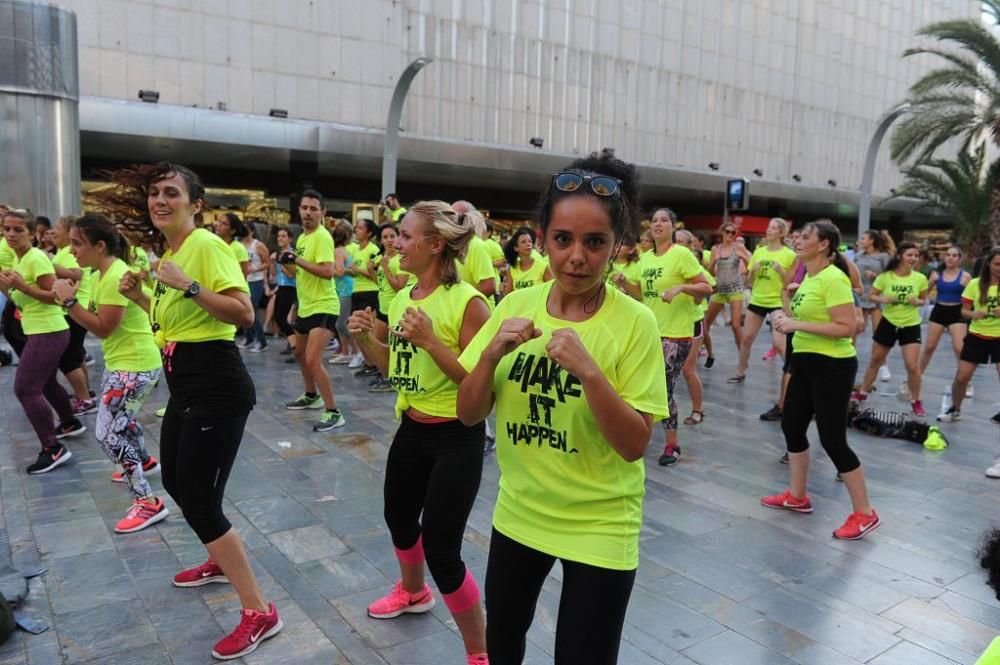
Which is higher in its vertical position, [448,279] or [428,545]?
[448,279]

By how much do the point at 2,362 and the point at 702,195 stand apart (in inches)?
1084

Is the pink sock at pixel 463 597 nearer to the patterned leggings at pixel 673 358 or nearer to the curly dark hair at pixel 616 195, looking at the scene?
the curly dark hair at pixel 616 195

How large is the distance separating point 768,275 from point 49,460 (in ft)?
25.1

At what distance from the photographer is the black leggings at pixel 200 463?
3.20 metres

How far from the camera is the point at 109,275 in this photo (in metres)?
4.75

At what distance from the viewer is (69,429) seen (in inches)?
257

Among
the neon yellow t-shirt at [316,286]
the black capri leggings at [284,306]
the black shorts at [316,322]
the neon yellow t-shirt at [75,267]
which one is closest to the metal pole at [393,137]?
the black capri leggings at [284,306]

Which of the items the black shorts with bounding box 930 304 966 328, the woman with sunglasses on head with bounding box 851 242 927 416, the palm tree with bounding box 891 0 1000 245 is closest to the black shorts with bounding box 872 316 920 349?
the woman with sunglasses on head with bounding box 851 242 927 416

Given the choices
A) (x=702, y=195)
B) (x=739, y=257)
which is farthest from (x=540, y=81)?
(x=739, y=257)

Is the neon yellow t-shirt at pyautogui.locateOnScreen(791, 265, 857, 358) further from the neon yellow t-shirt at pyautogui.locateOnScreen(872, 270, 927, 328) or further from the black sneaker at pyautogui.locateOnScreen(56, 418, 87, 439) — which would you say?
the black sneaker at pyautogui.locateOnScreen(56, 418, 87, 439)

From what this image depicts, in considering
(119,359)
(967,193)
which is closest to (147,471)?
(119,359)

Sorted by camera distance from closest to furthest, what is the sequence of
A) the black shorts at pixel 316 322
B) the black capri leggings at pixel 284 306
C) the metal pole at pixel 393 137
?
the black shorts at pixel 316 322, the black capri leggings at pixel 284 306, the metal pole at pixel 393 137

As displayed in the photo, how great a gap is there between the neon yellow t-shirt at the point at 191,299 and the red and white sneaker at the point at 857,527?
3.83 meters

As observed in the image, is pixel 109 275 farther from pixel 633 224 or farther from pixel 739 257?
pixel 739 257
